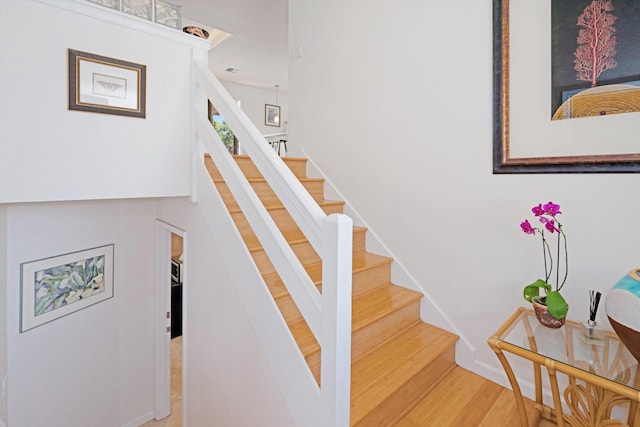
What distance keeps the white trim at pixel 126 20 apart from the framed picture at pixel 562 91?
1.75m

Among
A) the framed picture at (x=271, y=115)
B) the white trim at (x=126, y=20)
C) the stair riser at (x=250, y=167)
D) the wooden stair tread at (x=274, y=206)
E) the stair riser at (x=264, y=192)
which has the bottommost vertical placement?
the wooden stair tread at (x=274, y=206)

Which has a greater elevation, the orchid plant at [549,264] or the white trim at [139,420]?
the orchid plant at [549,264]

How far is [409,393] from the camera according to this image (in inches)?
61.4

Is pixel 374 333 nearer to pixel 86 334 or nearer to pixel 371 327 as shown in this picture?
pixel 371 327

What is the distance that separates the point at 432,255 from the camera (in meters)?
2.05

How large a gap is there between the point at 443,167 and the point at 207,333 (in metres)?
1.80

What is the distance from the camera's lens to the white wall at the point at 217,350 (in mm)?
1561

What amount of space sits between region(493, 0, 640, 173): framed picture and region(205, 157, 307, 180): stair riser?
1599 millimetres

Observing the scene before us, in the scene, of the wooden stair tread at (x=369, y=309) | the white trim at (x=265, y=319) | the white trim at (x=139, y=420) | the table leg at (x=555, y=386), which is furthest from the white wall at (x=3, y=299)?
the table leg at (x=555, y=386)

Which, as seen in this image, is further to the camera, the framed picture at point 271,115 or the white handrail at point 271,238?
the framed picture at point 271,115

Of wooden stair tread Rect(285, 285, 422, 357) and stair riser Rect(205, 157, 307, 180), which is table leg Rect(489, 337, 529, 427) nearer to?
wooden stair tread Rect(285, 285, 422, 357)

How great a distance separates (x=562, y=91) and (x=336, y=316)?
4.87 feet

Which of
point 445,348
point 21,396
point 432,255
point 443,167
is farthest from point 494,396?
point 21,396

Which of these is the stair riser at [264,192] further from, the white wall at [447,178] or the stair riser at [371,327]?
the stair riser at [371,327]
